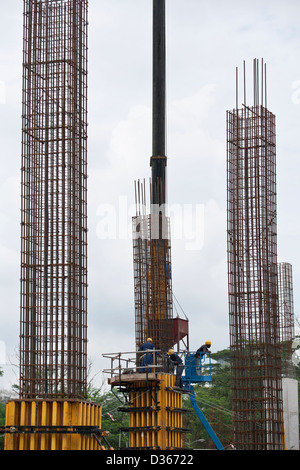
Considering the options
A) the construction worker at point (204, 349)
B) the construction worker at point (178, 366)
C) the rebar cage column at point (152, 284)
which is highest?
the rebar cage column at point (152, 284)

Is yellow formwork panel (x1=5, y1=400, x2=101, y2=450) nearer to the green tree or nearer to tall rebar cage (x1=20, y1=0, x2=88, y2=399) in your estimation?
tall rebar cage (x1=20, y1=0, x2=88, y2=399)

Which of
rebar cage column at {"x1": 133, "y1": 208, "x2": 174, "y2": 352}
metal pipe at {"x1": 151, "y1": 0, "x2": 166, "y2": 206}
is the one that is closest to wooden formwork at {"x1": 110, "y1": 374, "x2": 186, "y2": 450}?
rebar cage column at {"x1": 133, "y1": 208, "x2": 174, "y2": 352}

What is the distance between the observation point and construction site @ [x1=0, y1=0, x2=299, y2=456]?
35.4 metres

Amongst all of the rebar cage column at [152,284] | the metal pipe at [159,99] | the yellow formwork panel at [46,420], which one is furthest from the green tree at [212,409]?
the yellow formwork panel at [46,420]

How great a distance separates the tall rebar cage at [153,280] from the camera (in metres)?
44.9

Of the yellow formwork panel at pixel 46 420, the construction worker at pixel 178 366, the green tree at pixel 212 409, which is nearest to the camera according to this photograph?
the yellow formwork panel at pixel 46 420

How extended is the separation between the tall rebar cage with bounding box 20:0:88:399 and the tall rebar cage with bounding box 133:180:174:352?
836cm

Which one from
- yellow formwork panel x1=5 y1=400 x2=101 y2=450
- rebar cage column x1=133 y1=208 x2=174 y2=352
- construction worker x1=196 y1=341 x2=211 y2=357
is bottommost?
yellow formwork panel x1=5 y1=400 x2=101 y2=450

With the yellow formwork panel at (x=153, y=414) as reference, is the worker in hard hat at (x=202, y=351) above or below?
above

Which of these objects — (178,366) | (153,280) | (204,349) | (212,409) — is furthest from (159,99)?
(212,409)

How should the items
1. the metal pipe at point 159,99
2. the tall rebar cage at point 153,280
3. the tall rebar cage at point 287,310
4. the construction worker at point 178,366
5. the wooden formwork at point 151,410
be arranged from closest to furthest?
the wooden formwork at point 151,410 < the construction worker at point 178,366 < the tall rebar cage at point 153,280 < the metal pipe at point 159,99 < the tall rebar cage at point 287,310

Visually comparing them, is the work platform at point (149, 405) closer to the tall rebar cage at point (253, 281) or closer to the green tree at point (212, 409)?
the tall rebar cage at point (253, 281)

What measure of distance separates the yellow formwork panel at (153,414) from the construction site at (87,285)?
0.06m
